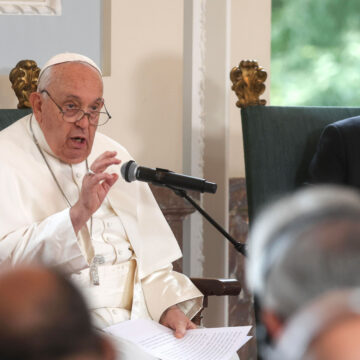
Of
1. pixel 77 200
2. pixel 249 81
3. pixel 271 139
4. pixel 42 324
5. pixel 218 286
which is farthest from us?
pixel 249 81

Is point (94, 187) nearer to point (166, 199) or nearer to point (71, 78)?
point (71, 78)

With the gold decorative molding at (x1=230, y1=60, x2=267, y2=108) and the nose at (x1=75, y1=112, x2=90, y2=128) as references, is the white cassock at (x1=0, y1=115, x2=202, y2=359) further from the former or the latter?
the gold decorative molding at (x1=230, y1=60, x2=267, y2=108)

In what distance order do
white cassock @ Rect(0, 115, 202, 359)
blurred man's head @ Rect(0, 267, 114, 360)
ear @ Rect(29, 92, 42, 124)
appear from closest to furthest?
blurred man's head @ Rect(0, 267, 114, 360) < white cassock @ Rect(0, 115, 202, 359) < ear @ Rect(29, 92, 42, 124)

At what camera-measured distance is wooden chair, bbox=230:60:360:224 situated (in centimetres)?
363

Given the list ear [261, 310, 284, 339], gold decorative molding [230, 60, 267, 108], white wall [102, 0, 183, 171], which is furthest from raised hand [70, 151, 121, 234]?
ear [261, 310, 284, 339]

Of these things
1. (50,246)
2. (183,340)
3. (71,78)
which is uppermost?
(71,78)

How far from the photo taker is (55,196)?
328 centimetres

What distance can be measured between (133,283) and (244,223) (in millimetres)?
1208

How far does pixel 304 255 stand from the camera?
0.41m

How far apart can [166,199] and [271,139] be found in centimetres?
74

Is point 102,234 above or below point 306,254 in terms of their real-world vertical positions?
below

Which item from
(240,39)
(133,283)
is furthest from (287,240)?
(240,39)

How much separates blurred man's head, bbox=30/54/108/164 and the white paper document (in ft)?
2.69

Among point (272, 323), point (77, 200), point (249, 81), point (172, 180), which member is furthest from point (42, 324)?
point (249, 81)
